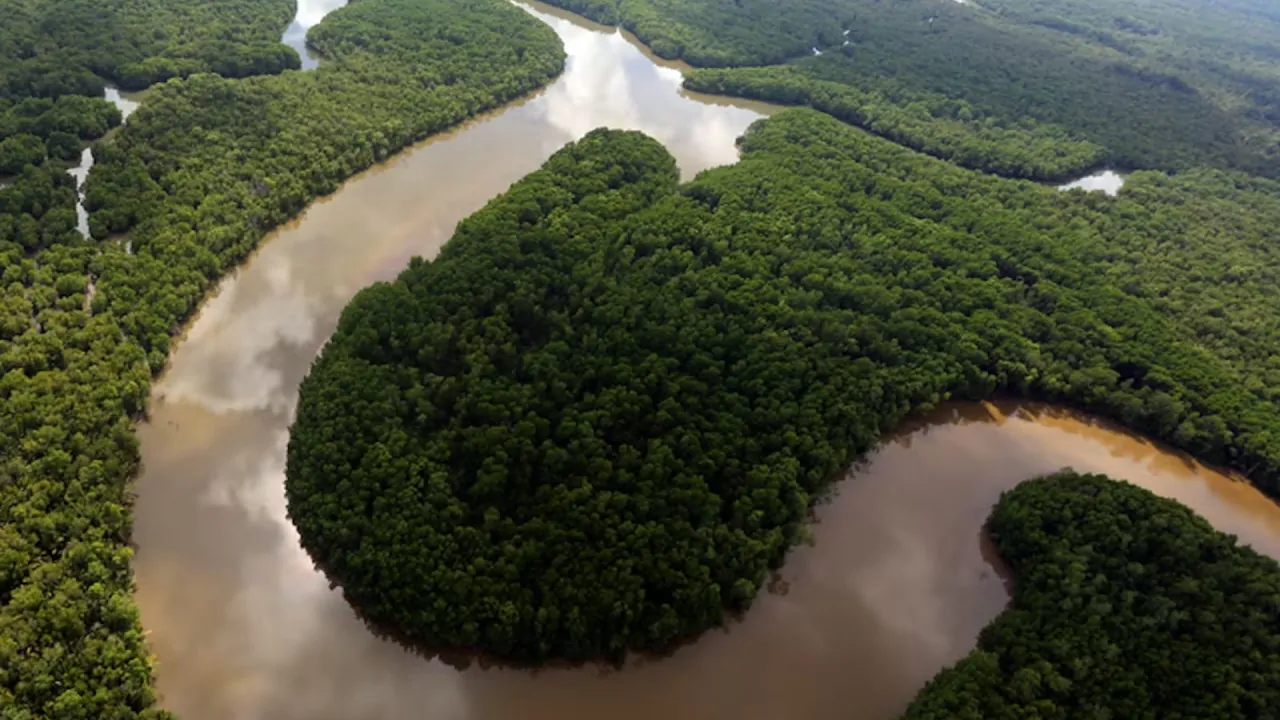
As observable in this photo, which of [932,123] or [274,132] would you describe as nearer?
[274,132]

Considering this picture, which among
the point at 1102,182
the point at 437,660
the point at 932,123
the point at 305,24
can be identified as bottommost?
the point at 437,660

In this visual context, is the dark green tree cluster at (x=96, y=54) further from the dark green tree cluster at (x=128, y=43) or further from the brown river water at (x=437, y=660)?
the brown river water at (x=437, y=660)

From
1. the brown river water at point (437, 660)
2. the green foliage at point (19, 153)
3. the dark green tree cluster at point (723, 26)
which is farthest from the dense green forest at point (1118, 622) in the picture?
the dark green tree cluster at point (723, 26)

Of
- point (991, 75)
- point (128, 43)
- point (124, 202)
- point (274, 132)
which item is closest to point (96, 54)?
point (128, 43)

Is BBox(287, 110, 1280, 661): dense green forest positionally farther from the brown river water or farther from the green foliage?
the green foliage

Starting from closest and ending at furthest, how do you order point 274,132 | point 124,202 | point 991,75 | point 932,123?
point 124,202, point 274,132, point 932,123, point 991,75

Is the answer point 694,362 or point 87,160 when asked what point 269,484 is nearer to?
point 694,362
